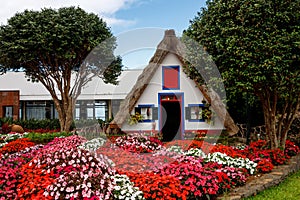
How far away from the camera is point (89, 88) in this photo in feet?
93.1

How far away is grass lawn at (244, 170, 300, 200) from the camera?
6992 mm

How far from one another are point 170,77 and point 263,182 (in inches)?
400

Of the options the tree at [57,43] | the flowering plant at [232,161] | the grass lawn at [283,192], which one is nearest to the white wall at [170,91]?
the tree at [57,43]

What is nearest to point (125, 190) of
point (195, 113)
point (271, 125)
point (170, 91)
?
point (271, 125)

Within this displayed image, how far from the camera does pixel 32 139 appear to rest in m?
14.6

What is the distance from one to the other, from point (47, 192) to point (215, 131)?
12454mm

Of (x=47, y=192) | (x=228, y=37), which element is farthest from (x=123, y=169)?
(x=228, y=37)

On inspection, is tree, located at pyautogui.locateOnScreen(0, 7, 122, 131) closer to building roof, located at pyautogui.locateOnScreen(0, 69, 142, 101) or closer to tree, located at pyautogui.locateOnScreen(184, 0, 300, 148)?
building roof, located at pyautogui.locateOnScreen(0, 69, 142, 101)

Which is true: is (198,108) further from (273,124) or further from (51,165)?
(51,165)

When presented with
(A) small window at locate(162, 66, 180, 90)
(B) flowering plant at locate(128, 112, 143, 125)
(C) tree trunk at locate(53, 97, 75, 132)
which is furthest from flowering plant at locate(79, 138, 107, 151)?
(C) tree trunk at locate(53, 97, 75, 132)

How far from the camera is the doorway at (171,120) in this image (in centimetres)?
1781

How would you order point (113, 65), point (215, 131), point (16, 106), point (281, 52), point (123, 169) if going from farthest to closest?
1. point (16, 106)
2. point (113, 65)
3. point (215, 131)
4. point (281, 52)
5. point (123, 169)

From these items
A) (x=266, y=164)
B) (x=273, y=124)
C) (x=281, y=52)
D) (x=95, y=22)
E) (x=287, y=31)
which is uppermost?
(x=95, y=22)

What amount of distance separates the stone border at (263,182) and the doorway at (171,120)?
8374 mm
